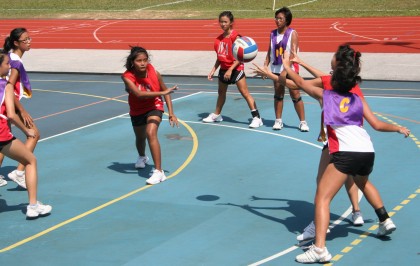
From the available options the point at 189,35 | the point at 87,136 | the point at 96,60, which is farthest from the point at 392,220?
the point at 189,35

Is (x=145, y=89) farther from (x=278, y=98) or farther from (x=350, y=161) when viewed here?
(x=350, y=161)

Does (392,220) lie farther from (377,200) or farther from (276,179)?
(276,179)

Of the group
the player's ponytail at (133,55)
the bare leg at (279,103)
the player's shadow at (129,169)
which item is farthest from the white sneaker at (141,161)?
the bare leg at (279,103)

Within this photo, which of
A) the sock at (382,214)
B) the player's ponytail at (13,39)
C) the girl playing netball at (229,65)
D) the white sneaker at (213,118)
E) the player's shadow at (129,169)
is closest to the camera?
the sock at (382,214)

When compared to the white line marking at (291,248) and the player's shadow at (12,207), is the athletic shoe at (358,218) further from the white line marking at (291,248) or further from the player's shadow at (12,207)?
the player's shadow at (12,207)

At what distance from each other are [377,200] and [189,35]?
23.8 m

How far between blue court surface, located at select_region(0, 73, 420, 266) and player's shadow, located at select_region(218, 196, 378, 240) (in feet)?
0.08

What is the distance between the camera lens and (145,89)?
12.3 meters

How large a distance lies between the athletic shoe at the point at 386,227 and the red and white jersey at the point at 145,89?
4.20 meters

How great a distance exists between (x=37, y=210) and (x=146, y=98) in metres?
2.43

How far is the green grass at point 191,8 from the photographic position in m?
40.1

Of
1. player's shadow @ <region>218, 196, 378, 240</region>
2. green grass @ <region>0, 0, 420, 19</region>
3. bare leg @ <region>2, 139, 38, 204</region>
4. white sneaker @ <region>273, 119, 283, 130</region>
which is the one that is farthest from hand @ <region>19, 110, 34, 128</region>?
green grass @ <region>0, 0, 420, 19</region>

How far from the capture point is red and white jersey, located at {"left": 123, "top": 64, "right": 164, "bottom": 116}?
12312 millimetres

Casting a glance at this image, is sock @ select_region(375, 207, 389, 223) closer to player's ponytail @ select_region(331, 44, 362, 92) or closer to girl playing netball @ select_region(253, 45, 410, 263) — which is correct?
girl playing netball @ select_region(253, 45, 410, 263)
